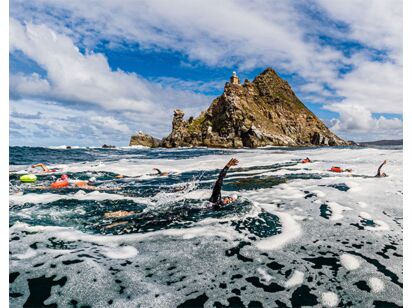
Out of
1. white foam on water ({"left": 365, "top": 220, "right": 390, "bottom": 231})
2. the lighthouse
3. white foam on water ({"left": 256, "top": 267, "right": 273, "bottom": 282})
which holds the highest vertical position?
the lighthouse

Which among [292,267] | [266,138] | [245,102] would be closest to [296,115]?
[245,102]

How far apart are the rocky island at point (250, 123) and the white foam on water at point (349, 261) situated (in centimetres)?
10728

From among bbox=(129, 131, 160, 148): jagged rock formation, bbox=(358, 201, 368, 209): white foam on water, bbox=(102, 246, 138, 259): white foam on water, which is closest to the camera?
bbox=(102, 246, 138, 259): white foam on water

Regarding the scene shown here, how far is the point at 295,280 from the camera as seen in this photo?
598 centimetres

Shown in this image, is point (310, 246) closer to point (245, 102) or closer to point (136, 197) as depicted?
point (136, 197)


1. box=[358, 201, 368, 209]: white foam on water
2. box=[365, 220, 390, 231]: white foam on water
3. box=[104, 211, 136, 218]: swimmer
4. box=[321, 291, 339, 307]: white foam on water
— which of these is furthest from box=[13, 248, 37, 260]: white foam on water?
box=[358, 201, 368, 209]: white foam on water

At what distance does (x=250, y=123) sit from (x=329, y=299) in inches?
4615

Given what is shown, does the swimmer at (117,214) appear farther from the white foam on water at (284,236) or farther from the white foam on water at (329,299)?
the white foam on water at (329,299)

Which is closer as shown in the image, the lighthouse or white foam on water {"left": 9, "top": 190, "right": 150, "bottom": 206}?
white foam on water {"left": 9, "top": 190, "right": 150, "bottom": 206}

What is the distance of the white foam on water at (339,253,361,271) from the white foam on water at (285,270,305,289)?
1.29m

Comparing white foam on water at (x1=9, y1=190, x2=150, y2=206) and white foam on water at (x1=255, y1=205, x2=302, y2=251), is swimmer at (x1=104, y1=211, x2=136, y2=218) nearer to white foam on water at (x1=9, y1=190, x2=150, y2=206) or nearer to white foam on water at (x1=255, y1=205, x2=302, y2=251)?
white foam on water at (x1=9, y1=190, x2=150, y2=206)

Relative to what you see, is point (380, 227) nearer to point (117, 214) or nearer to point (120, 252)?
point (120, 252)

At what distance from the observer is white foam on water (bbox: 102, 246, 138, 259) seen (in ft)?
23.2
